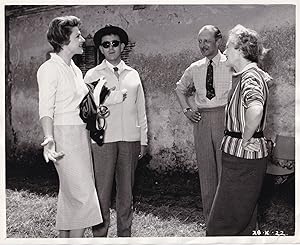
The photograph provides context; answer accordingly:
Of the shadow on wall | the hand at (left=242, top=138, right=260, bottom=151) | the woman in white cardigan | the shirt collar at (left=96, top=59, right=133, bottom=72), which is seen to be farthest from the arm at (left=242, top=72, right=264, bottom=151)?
the woman in white cardigan

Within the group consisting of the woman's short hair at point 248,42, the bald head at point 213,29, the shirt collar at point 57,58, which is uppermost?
the bald head at point 213,29

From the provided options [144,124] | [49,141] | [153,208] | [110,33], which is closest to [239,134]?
[144,124]

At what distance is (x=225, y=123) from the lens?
2910mm

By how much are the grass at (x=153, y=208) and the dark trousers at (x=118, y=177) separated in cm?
3

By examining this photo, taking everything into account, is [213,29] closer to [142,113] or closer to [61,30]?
[142,113]

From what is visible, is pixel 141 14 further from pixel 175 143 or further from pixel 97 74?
pixel 175 143

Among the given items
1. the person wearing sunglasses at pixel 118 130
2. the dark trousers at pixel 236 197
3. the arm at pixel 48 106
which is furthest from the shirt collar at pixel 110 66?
the dark trousers at pixel 236 197

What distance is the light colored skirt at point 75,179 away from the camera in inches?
114

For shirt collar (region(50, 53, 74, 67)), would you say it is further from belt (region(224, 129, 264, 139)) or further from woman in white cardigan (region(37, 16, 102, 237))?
belt (region(224, 129, 264, 139))

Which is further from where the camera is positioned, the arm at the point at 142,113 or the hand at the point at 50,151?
the arm at the point at 142,113

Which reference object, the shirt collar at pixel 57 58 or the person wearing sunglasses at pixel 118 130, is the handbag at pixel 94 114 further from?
the shirt collar at pixel 57 58

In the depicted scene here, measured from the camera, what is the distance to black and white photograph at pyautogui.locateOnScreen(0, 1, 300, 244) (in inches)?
115

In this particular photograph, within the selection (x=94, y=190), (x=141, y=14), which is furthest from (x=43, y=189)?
(x=141, y=14)

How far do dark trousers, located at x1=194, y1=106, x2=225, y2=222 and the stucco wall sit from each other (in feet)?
0.16
